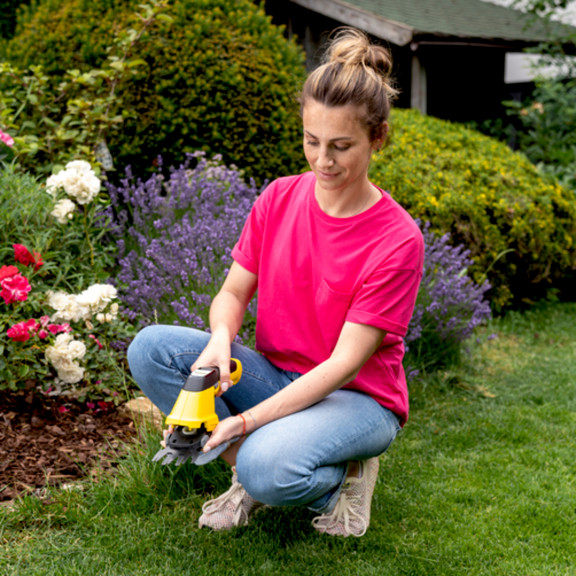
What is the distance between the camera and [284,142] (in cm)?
498

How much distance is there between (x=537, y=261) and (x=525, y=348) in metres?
0.93

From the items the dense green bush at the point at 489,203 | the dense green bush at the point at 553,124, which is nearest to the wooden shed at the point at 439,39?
the dense green bush at the point at 553,124

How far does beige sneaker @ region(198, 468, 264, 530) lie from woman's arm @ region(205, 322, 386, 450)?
395 millimetres

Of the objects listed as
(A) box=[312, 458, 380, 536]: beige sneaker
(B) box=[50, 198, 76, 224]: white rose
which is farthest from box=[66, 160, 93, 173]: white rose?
(A) box=[312, 458, 380, 536]: beige sneaker

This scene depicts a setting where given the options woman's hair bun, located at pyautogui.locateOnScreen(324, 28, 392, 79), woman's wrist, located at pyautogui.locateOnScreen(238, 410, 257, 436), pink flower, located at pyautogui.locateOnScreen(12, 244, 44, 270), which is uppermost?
woman's hair bun, located at pyautogui.locateOnScreen(324, 28, 392, 79)

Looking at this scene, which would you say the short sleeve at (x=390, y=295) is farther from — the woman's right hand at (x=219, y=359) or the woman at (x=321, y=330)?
the woman's right hand at (x=219, y=359)

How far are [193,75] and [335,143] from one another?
9.45 feet

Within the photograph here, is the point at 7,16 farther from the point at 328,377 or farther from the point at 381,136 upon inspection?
the point at 328,377

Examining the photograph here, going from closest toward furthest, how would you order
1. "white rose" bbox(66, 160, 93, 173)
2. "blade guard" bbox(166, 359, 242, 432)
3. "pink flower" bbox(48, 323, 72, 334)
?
1. "blade guard" bbox(166, 359, 242, 432)
2. "pink flower" bbox(48, 323, 72, 334)
3. "white rose" bbox(66, 160, 93, 173)

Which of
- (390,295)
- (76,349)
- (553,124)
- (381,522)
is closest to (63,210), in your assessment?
(76,349)

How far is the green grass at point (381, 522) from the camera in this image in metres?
Result: 2.22

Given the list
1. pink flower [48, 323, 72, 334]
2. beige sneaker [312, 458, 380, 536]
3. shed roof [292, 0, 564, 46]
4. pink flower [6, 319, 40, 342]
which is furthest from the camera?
shed roof [292, 0, 564, 46]

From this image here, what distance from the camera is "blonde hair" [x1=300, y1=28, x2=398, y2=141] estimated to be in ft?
6.66

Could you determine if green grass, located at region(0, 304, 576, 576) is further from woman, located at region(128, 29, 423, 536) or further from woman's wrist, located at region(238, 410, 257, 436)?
woman's wrist, located at region(238, 410, 257, 436)
